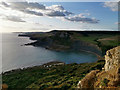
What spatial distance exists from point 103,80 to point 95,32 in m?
131

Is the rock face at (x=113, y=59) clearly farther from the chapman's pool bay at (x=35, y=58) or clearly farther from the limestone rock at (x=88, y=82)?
the chapman's pool bay at (x=35, y=58)

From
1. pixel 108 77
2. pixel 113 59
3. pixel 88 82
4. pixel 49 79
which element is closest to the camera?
pixel 108 77

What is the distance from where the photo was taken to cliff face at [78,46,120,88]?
7.67 metres

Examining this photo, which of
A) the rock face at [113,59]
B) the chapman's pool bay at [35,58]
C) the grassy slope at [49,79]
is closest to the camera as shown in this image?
the rock face at [113,59]

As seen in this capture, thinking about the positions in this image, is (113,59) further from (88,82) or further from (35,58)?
(35,58)

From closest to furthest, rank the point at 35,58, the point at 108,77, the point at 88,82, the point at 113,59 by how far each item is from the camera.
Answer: the point at 108,77 → the point at 88,82 → the point at 113,59 → the point at 35,58

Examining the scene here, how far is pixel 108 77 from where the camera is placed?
8.14 metres

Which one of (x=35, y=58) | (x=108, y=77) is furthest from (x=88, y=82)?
(x=35, y=58)

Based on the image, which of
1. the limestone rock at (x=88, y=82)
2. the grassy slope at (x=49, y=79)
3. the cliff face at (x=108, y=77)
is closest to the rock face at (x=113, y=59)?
the cliff face at (x=108, y=77)

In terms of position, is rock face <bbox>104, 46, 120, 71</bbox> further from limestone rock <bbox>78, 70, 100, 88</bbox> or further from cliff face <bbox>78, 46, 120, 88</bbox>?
limestone rock <bbox>78, 70, 100, 88</bbox>

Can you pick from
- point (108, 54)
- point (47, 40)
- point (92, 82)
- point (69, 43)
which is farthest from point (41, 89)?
point (47, 40)

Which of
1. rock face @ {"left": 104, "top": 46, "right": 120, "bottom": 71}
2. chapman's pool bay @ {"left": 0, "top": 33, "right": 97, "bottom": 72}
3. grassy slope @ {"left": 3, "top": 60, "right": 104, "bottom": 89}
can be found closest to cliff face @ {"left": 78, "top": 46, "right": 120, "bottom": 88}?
rock face @ {"left": 104, "top": 46, "right": 120, "bottom": 71}

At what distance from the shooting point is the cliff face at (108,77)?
7670 millimetres

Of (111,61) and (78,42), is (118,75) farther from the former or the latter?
(78,42)
